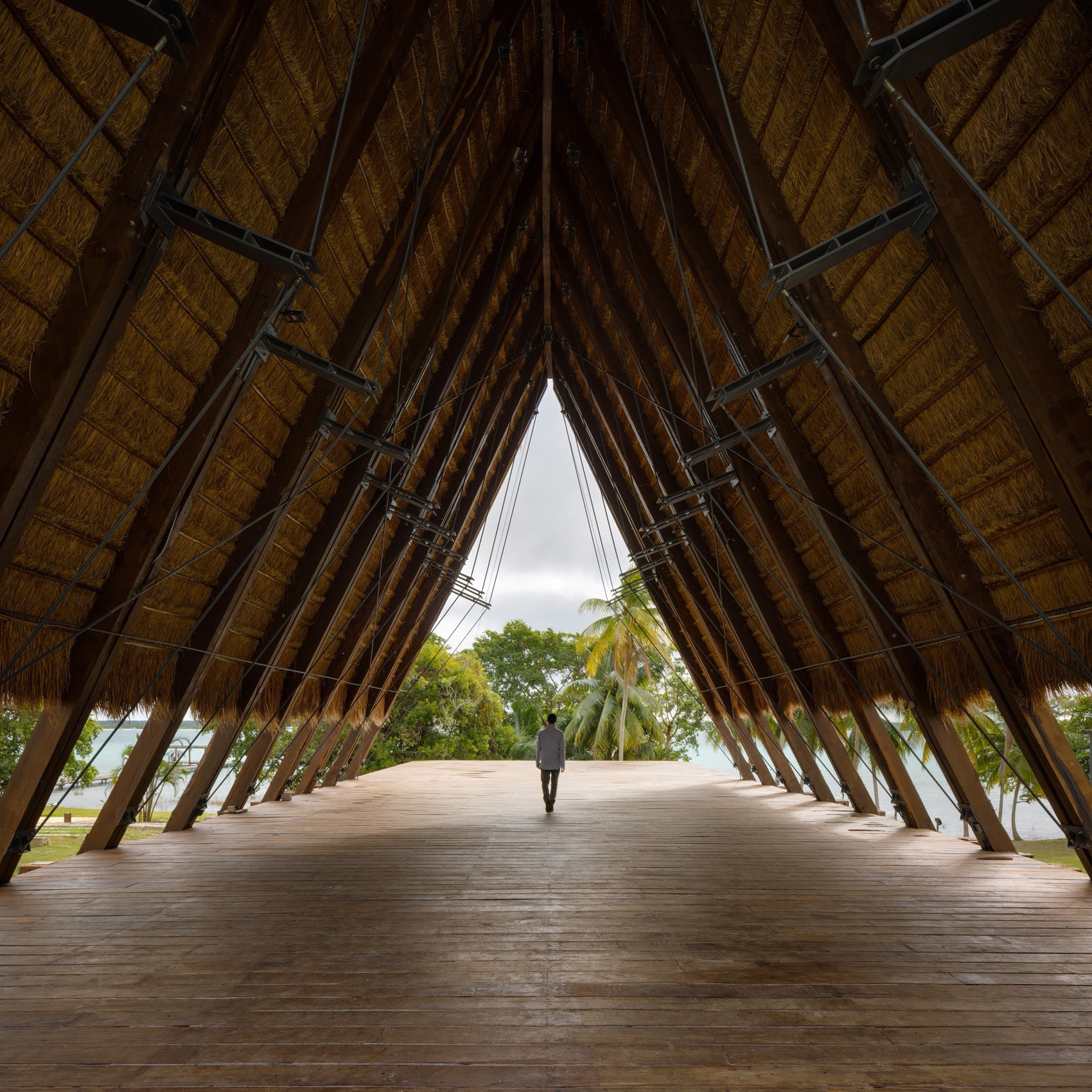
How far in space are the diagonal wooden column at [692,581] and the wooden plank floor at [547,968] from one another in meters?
3.69

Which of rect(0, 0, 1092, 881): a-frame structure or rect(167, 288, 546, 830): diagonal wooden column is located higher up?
rect(0, 0, 1092, 881): a-frame structure

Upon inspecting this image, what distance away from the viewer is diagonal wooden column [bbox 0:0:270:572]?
290 centimetres

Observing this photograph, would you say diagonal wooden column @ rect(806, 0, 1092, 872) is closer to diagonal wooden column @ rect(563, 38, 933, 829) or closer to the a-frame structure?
the a-frame structure

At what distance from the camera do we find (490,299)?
7.40 m

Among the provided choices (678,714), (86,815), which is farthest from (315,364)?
(86,815)

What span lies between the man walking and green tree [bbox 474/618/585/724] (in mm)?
18401

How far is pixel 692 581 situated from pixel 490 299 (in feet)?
13.7

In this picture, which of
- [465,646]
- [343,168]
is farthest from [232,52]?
[465,646]

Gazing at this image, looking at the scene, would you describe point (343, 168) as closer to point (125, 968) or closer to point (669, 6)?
point (669, 6)

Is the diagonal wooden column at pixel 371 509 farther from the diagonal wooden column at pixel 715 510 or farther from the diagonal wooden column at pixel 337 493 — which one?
the diagonal wooden column at pixel 715 510

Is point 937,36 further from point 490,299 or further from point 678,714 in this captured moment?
point 678,714

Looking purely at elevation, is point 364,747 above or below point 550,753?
above

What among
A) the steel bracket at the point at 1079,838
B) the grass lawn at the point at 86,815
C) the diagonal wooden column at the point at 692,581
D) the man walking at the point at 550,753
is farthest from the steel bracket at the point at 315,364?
the grass lawn at the point at 86,815

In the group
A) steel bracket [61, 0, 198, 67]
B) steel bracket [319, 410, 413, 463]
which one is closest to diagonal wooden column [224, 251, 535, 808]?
steel bracket [319, 410, 413, 463]
